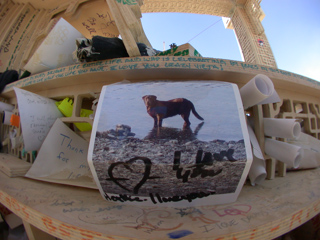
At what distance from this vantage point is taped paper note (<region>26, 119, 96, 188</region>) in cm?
82

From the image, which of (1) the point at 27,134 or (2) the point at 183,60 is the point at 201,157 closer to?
(2) the point at 183,60

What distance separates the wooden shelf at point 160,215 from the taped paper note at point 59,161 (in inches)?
4.5

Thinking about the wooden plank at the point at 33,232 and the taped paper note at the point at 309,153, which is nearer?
the wooden plank at the point at 33,232

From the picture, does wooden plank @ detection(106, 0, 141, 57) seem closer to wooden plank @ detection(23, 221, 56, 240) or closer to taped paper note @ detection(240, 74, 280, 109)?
taped paper note @ detection(240, 74, 280, 109)

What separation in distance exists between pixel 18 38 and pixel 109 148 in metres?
2.98

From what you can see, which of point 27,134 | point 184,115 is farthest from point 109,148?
point 27,134

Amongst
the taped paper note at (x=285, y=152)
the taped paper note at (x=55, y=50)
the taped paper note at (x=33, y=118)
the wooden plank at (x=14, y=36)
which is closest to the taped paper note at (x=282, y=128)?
the taped paper note at (x=285, y=152)

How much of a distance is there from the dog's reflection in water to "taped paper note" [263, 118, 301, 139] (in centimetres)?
42

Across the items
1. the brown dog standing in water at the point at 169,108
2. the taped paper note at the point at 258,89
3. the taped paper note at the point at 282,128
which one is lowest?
the taped paper note at the point at 282,128

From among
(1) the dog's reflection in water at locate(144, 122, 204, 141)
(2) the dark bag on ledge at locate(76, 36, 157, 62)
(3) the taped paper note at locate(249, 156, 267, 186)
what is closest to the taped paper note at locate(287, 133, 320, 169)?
(3) the taped paper note at locate(249, 156, 267, 186)

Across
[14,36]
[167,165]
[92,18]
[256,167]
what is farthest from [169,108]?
[14,36]

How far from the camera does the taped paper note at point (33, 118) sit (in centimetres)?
82

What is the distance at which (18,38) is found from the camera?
2.17 meters

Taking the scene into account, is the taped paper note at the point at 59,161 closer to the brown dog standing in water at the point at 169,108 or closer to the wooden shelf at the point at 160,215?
the wooden shelf at the point at 160,215
